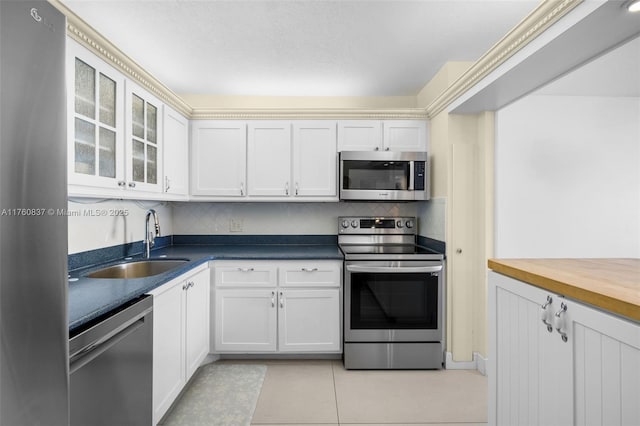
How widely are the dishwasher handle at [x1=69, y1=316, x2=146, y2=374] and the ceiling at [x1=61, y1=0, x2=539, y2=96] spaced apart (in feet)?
5.82

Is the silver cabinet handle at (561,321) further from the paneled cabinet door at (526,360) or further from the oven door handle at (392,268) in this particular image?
the oven door handle at (392,268)

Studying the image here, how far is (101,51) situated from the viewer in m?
1.68

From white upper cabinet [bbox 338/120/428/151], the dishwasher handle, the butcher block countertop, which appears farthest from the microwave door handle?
the dishwasher handle

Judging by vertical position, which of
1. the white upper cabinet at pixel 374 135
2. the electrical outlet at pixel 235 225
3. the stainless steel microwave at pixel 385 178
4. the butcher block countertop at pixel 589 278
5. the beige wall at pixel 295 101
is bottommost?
the butcher block countertop at pixel 589 278

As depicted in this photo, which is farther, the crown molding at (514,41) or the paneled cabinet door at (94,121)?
the paneled cabinet door at (94,121)

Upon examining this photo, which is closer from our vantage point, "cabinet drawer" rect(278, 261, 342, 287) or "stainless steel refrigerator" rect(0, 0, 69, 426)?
"stainless steel refrigerator" rect(0, 0, 69, 426)

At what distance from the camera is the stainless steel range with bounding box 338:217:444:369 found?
2592mm

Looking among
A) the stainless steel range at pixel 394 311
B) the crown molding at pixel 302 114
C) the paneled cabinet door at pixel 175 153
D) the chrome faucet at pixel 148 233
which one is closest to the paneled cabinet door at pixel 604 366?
the stainless steel range at pixel 394 311

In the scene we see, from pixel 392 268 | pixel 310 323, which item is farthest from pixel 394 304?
pixel 310 323

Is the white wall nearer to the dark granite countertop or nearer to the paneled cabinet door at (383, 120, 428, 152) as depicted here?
the paneled cabinet door at (383, 120, 428, 152)

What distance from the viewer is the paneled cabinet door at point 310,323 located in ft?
8.68

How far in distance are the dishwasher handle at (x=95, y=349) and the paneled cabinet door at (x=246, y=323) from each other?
121cm

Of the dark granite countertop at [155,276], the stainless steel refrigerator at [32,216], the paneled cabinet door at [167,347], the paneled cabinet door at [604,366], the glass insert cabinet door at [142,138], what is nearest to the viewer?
the stainless steel refrigerator at [32,216]

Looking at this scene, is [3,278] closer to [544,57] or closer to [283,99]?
[544,57]
